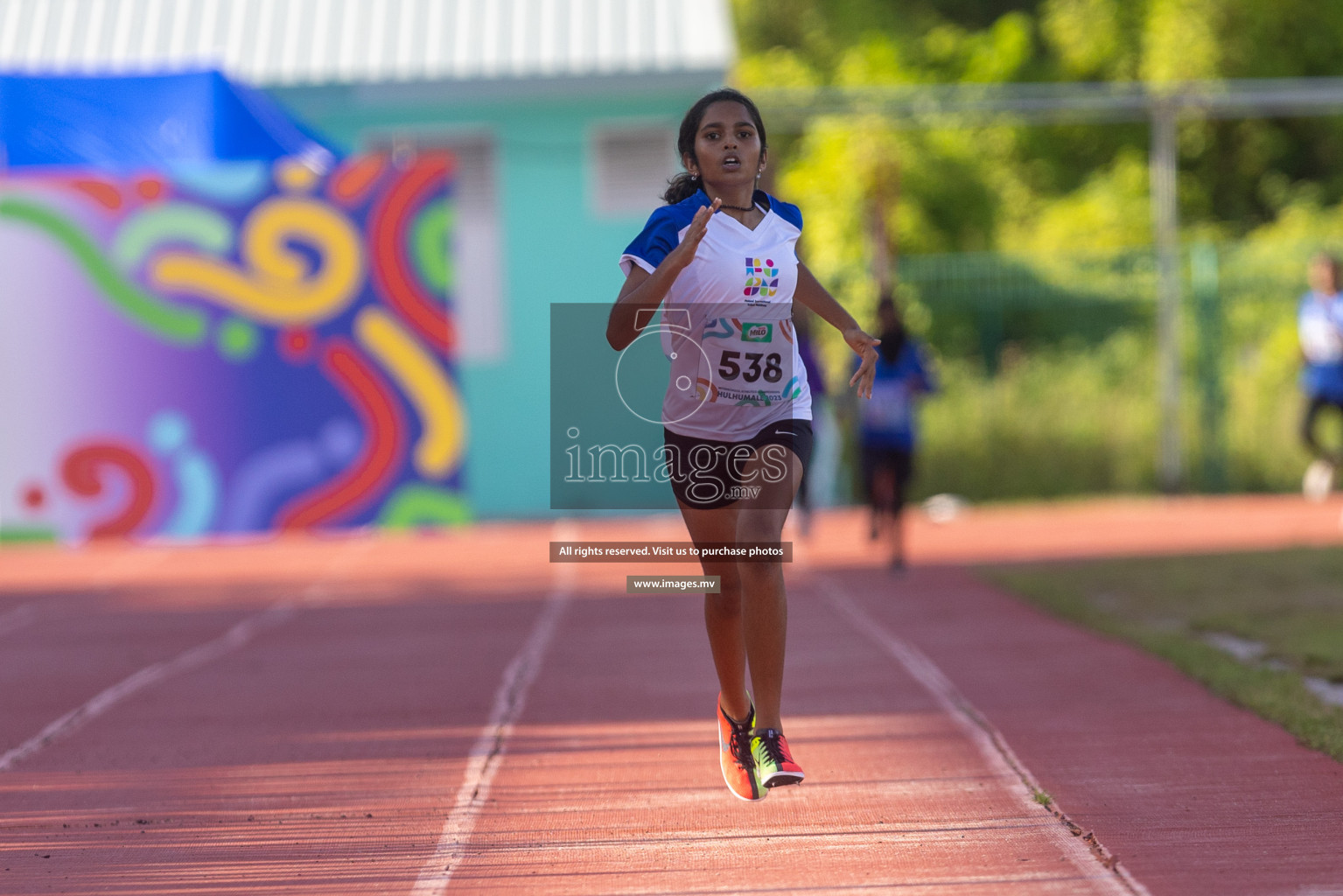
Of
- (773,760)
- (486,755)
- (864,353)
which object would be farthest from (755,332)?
(486,755)

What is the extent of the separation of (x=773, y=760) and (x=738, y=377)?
1077 mm

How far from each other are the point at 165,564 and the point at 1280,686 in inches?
392

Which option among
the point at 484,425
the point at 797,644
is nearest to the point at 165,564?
the point at 484,425

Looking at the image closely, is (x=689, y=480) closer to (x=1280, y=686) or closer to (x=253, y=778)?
(x=253, y=778)

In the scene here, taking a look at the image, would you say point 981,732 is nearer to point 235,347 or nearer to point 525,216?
point 235,347

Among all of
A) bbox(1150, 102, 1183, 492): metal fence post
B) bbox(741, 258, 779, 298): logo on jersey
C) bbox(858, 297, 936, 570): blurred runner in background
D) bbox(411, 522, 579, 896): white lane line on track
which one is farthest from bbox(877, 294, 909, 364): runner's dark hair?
bbox(741, 258, 779, 298): logo on jersey

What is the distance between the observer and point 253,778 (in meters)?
5.50

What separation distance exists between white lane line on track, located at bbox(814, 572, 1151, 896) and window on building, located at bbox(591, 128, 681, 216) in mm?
7365

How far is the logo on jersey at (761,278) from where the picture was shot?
4621 mm

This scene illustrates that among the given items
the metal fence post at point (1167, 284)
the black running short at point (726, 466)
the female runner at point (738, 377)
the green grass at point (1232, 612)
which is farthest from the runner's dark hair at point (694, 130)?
the metal fence post at point (1167, 284)

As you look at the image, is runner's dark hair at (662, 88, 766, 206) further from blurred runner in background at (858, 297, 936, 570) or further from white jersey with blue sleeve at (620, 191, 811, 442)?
blurred runner in background at (858, 297, 936, 570)

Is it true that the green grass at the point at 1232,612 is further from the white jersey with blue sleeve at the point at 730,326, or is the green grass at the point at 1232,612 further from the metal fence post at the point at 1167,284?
the metal fence post at the point at 1167,284

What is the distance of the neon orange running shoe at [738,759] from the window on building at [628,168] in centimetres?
1257

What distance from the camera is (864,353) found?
4793mm
